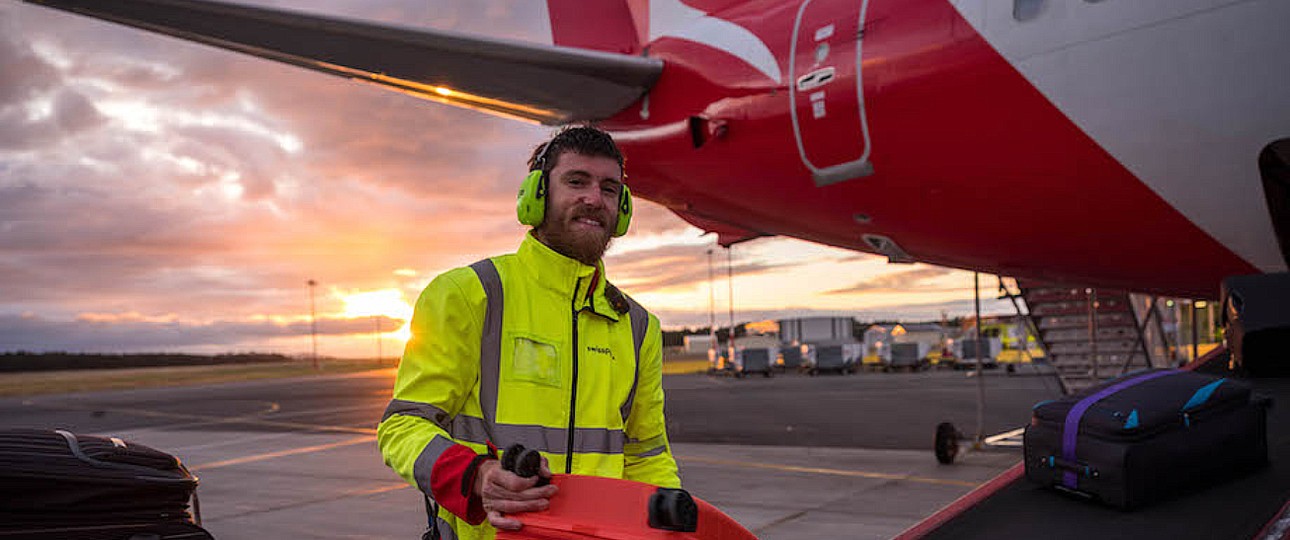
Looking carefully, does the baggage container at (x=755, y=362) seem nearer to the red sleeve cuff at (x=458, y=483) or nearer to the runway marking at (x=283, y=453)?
the runway marking at (x=283, y=453)

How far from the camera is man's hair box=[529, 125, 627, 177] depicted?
221 cm

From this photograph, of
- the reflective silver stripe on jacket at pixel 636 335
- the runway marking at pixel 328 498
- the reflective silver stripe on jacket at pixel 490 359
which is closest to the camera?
the reflective silver stripe on jacket at pixel 490 359

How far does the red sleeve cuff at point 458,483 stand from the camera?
169 cm

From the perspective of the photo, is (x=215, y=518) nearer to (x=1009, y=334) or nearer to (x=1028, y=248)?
(x=1028, y=248)

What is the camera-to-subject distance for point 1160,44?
471 cm

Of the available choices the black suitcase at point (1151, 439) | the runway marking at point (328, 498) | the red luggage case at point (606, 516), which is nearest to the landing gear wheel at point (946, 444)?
the black suitcase at point (1151, 439)

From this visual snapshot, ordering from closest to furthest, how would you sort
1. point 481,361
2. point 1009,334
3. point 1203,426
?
point 481,361 → point 1203,426 → point 1009,334

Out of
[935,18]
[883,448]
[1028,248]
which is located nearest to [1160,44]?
[935,18]

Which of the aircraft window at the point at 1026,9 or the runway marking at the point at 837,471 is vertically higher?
the aircraft window at the point at 1026,9

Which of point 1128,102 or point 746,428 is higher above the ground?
point 1128,102

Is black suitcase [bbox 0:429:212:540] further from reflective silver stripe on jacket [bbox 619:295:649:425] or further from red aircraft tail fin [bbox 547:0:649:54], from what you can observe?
red aircraft tail fin [bbox 547:0:649:54]

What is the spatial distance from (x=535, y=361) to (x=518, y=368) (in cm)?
4

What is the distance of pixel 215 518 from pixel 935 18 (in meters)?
6.48

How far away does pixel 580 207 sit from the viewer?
7.07 ft
